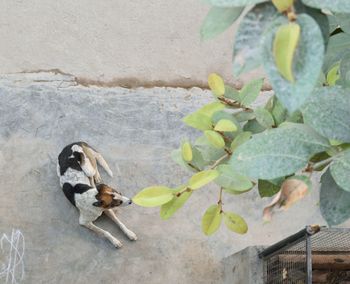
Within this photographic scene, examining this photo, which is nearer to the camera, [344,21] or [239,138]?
[344,21]

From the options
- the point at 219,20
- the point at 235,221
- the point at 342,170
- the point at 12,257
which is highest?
the point at 219,20

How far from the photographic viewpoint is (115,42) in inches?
125

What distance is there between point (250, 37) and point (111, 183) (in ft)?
7.59

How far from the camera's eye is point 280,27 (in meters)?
0.63

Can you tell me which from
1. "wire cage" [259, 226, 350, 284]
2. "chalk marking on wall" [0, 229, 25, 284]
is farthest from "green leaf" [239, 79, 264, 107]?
"chalk marking on wall" [0, 229, 25, 284]

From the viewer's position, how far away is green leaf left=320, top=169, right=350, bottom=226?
31.5 inches

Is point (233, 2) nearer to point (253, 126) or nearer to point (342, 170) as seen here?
point (342, 170)

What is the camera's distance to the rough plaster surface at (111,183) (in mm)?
2838

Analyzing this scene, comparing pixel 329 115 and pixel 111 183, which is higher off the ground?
pixel 329 115

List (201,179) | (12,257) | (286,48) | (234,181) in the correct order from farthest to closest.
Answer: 1. (12,257)
2. (234,181)
3. (201,179)
4. (286,48)

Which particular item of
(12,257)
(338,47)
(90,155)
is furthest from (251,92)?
(12,257)

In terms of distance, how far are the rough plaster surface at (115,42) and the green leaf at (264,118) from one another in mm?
1981

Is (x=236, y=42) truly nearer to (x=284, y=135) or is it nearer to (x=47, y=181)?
(x=284, y=135)

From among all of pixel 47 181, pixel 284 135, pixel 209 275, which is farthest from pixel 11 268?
pixel 284 135
